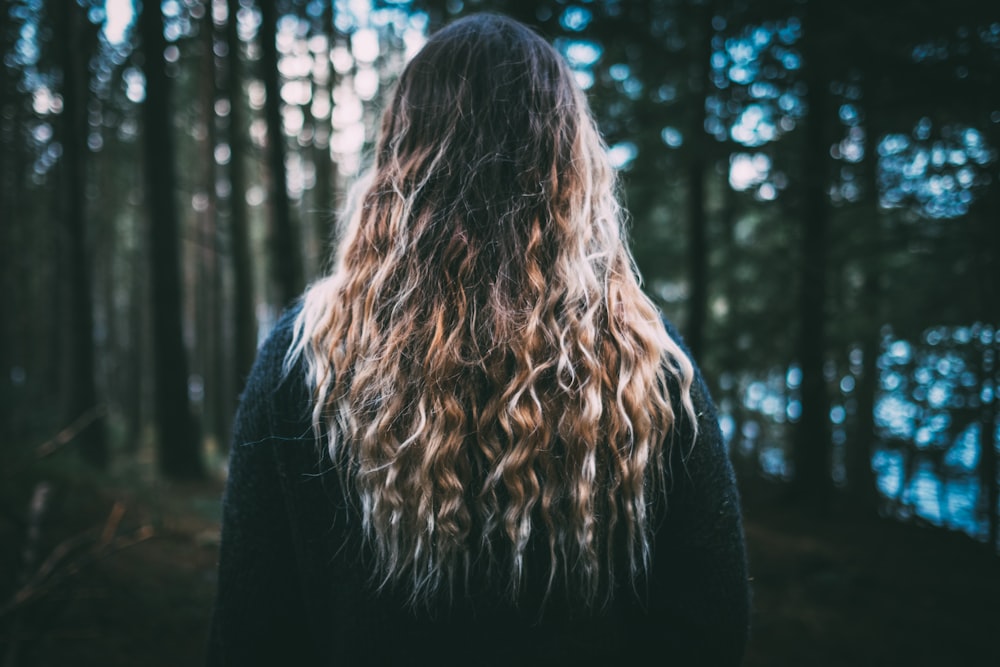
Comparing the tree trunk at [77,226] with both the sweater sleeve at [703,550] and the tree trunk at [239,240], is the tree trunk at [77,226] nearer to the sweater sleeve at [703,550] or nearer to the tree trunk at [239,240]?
the tree trunk at [239,240]

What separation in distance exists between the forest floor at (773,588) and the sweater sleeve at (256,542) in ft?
9.11

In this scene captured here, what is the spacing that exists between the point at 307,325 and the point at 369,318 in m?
0.17

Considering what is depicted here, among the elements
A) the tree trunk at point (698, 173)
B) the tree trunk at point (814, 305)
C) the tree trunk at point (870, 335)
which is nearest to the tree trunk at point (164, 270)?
the tree trunk at point (698, 173)

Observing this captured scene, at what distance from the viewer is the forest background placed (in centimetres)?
541

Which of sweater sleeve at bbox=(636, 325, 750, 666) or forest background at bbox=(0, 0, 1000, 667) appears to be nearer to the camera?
Answer: sweater sleeve at bbox=(636, 325, 750, 666)

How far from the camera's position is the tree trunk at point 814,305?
750 cm

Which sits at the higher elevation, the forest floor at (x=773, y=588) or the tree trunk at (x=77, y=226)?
the tree trunk at (x=77, y=226)

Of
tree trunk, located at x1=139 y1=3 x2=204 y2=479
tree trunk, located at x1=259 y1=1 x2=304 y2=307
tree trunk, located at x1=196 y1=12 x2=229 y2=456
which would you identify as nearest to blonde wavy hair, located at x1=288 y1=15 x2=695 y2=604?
tree trunk, located at x1=259 y1=1 x2=304 y2=307

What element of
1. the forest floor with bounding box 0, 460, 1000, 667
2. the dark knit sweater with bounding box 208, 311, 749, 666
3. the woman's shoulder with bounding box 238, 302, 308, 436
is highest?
the woman's shoulder with bounding box 238, 302, 308, 436

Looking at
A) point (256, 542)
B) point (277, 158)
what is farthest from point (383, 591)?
point (277, 158)

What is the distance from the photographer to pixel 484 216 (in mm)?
1266

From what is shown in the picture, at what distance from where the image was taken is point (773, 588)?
19.9ft

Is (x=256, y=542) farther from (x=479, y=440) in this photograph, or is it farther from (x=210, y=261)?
(x=210, y=261)

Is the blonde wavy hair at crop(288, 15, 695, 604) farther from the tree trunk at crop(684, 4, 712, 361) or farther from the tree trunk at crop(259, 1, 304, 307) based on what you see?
the tree trunk at crop(259, 1, 304, 307)
